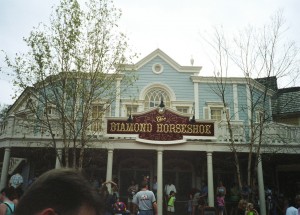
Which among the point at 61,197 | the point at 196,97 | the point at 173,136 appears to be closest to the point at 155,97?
the point at 196,97

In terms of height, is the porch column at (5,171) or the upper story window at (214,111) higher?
the upper story window at (214,111)

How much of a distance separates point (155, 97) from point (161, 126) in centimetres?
418

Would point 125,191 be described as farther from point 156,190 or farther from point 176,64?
point 176,64

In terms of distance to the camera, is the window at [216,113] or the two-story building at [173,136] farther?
the window at [216,113]

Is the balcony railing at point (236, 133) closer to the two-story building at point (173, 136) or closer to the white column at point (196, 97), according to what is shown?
the two-story building at point (173, 136)

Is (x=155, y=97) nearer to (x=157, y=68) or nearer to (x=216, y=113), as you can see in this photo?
(x=157, y=68)

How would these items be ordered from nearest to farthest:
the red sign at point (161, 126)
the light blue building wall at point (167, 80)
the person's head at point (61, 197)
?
1. the person's head at point (61, 197)
2. the red sign at point (161, 126)
3. the light blue building wall at point (167, 80)

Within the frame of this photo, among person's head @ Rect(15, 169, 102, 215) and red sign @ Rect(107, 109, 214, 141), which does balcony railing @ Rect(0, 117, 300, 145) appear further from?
person's head @ Rect(15, 169, 102, 215)

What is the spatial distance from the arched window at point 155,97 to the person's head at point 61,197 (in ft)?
59.9

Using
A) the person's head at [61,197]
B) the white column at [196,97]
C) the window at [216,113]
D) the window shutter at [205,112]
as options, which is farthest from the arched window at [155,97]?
the person's head at [61,197]

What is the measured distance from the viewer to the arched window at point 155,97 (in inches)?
755

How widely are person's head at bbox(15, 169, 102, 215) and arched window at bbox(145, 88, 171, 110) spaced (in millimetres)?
18245

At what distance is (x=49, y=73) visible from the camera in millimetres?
12734

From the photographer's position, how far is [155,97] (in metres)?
19.3
